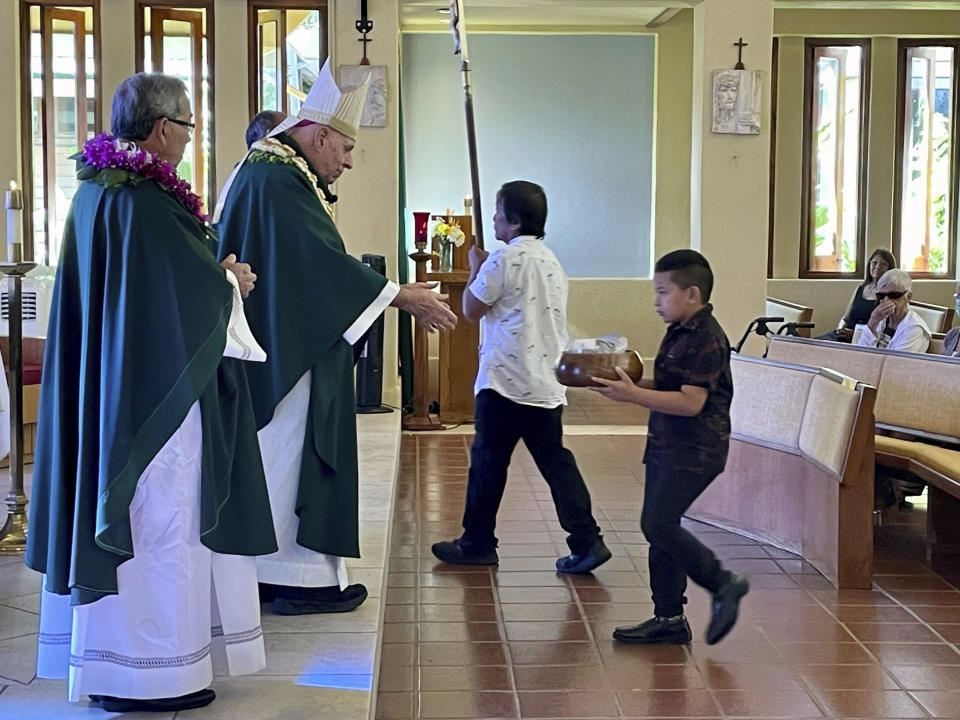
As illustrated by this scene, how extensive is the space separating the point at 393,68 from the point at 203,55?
1.19 m

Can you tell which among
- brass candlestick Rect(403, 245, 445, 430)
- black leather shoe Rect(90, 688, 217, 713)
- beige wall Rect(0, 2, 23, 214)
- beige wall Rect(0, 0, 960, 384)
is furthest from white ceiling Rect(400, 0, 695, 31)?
black leather shoe Rect(90, 688, 217, 713)

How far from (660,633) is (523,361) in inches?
43.7

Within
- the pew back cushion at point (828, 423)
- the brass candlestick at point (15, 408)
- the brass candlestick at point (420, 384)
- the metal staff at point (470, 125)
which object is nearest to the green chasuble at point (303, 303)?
the metal staff at point (470, 125)

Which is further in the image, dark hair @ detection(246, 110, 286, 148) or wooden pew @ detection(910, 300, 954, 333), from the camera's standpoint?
wooden pew @ detection(910, 300, 954, 333)

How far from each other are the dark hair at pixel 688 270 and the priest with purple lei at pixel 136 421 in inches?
54.6

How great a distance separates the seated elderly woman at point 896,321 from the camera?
6773 mm

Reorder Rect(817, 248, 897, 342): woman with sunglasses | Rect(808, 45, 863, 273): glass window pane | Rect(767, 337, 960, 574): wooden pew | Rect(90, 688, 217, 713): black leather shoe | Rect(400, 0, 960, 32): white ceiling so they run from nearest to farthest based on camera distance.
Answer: Rect(90, 688, 217, 713): black leather shoe < Rect(767, 337, 960, 574): wooden pew < Rect(817, 248, 897, 342): woman with sunglasses < Rect(400, 0, 960, 32): white ceiling < Rect(808, 45, 863, 273): glass window pane

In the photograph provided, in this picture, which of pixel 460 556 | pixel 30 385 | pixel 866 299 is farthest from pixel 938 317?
pixel 30 385

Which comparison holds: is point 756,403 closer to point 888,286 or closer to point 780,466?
point 780,466

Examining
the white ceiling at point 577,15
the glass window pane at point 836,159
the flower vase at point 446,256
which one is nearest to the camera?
the flower vase at point 446,256

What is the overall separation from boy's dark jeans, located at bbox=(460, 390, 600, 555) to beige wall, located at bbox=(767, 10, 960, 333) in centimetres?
693

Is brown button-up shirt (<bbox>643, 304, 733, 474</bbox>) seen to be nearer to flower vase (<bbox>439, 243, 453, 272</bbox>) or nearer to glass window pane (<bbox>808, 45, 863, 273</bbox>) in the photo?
flower vase (<bbox>439, 243, 453, 272</bbox>)

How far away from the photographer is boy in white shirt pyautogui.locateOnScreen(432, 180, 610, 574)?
14.8 feet

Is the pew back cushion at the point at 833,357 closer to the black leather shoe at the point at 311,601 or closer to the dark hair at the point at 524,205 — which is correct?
the dark hair at the point at 524,205
